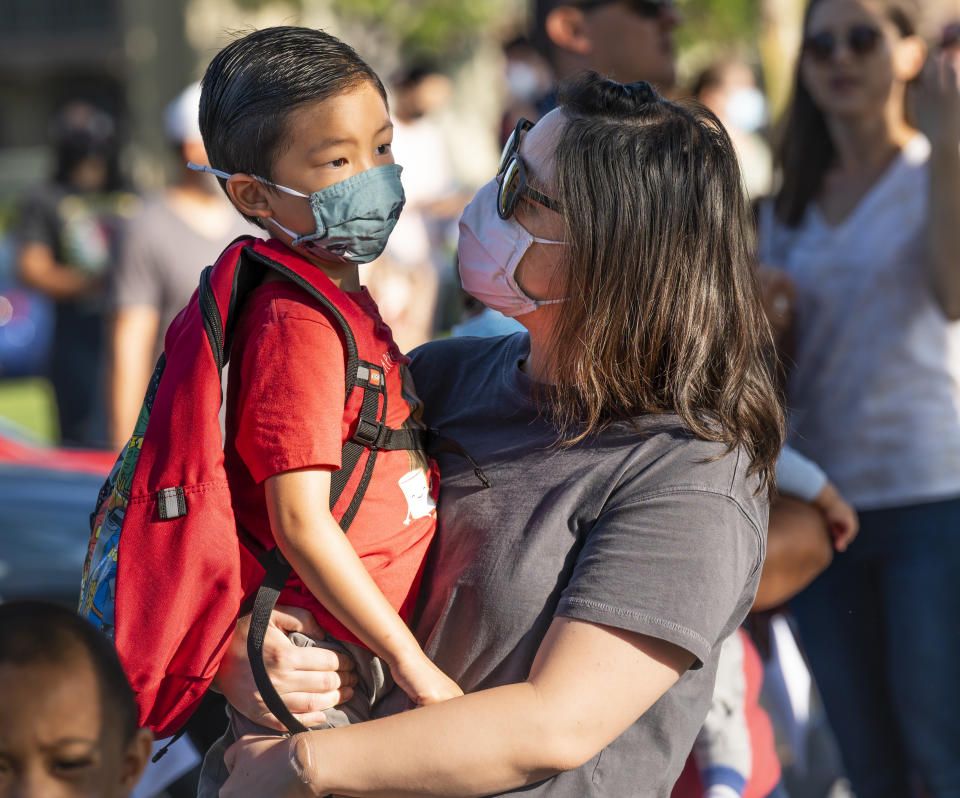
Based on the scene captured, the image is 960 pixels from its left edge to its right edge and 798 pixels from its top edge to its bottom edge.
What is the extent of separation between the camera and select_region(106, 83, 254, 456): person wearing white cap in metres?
5.23

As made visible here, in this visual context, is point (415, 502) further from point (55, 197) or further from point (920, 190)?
point (55, 197)

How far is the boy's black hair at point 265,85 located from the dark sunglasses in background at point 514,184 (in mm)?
240

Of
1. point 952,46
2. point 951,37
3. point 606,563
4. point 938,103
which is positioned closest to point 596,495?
point 606,563

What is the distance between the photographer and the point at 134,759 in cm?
163

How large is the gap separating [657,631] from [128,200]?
6831 millimetres

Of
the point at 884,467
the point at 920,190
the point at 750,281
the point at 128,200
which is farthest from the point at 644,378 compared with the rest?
the point at 128,200

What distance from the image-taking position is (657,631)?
169cm

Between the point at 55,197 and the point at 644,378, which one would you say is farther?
the point at 55,197

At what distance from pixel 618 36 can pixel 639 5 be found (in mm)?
112

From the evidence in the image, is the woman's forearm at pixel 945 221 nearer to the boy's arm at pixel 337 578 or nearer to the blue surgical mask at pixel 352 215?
the blue surgical mask at pixel 352 215

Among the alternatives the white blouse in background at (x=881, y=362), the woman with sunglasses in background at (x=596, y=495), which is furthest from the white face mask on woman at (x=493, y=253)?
the white blouse in background at (x=881, y=362)

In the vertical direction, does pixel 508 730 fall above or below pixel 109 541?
below

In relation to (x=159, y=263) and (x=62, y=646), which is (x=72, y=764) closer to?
(x=62, y=646)

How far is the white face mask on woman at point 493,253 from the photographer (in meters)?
1.99
